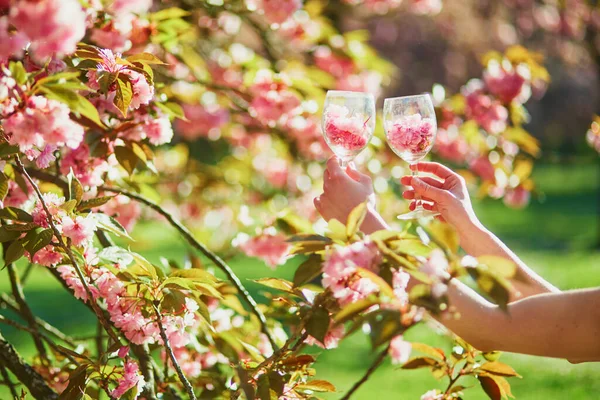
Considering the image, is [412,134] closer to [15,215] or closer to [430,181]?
[430,181]

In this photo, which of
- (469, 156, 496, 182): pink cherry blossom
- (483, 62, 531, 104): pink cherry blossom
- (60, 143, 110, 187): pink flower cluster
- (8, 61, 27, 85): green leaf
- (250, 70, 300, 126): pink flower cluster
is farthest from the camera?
(469, 156, 496, 182): pink cherry blossom

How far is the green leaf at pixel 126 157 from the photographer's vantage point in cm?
214

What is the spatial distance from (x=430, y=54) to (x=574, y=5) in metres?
10.7

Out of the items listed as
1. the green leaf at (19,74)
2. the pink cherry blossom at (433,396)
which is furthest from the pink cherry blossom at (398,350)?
the green leaf at (19,74)

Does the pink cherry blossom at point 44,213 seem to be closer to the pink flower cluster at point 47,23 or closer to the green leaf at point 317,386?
the pink flower cluster at point 47,23

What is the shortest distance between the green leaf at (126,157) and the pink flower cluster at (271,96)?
3.36ft

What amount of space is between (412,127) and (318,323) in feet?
2.77

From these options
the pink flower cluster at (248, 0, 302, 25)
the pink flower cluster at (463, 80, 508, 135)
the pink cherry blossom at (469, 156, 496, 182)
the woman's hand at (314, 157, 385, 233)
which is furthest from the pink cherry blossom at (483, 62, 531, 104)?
the woman's hand at (314, 157, 385, 233)

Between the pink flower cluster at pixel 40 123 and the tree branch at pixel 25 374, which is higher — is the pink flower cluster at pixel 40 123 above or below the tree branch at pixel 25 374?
above

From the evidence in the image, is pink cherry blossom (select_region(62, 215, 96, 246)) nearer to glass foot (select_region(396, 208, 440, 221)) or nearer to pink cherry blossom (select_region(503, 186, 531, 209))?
glass foot (select_region(396, 208, 440, 221))

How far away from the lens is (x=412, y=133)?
217 centimetres

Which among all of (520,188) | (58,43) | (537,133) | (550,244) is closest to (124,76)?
(58,43)

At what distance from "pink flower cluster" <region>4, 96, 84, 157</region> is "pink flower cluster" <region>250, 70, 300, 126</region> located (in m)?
1.72

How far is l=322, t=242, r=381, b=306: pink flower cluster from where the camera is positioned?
138 centimetres
